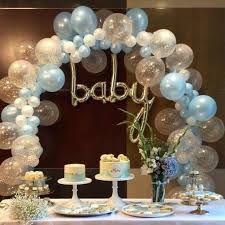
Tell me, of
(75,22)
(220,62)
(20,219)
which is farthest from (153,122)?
(20,219)

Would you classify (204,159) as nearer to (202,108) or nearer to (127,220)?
(202,108)

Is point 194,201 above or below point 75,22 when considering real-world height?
below

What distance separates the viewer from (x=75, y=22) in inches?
142

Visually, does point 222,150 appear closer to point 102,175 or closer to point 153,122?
point 153,122

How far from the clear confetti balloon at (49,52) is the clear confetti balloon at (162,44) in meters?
0.75

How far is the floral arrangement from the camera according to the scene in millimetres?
2404

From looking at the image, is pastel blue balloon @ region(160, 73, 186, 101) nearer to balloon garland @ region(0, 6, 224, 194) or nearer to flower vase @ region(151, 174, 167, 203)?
balloon garland @ region(0, 6, 224, 194)

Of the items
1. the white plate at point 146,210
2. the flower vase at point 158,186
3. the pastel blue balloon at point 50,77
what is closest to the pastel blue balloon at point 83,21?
the pastel blue balloon at point 50,77

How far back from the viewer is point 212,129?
3672 mm

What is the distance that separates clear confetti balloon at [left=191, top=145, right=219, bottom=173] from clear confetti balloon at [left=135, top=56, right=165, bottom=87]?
2.20ft

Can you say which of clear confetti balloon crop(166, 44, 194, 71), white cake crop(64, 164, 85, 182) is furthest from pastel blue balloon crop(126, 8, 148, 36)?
white cake crop(64, 164, 85, 182)

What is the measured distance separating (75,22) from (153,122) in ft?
3.69

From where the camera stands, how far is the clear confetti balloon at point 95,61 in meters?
3.80

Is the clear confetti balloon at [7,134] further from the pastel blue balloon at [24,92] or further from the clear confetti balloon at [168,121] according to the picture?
the clear confetti balloon at [168,121]
